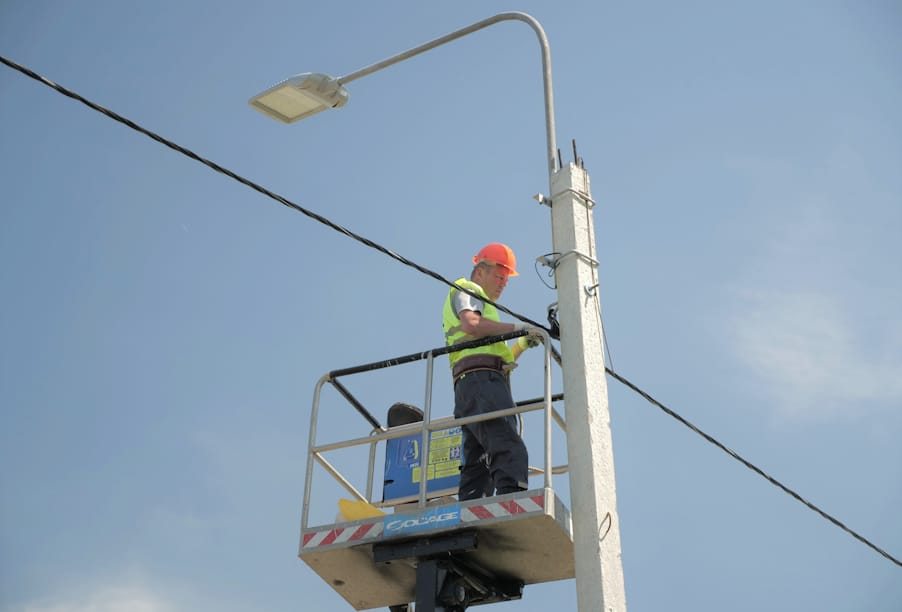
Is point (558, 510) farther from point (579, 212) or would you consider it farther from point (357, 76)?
point (357, 76)

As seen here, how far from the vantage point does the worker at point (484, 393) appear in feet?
29.8

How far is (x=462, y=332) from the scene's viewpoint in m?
9.66

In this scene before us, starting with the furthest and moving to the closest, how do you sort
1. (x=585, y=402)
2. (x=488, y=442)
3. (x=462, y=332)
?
1. (x=462, y=332)
2. (x=488, y=442)
3. (x=585, y=402)

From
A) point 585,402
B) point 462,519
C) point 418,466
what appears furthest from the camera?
point 418,466

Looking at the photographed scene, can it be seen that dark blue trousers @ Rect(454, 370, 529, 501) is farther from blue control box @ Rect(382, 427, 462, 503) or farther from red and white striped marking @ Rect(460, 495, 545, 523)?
blue control box @ Rect(382, 427, 462, 503)

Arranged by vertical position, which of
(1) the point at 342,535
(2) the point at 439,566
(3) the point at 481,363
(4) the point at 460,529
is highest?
(3) the point at 481,363

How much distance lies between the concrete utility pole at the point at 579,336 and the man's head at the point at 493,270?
1.97m

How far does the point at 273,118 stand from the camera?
9188mm

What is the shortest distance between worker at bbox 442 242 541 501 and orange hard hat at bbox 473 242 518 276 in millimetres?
368

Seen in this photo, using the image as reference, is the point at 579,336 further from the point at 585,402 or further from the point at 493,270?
the point at 493,270

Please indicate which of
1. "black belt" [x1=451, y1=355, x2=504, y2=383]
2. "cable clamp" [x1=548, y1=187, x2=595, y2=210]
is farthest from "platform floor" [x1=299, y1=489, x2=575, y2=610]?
"cable clamp" [x1=548, y1=187, x2=595, y2=210]

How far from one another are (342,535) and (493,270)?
108 inches

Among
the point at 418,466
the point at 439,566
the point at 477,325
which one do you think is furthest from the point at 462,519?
the point at 418,466

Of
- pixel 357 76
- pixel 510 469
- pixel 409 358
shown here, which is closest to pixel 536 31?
pixel 357 76
